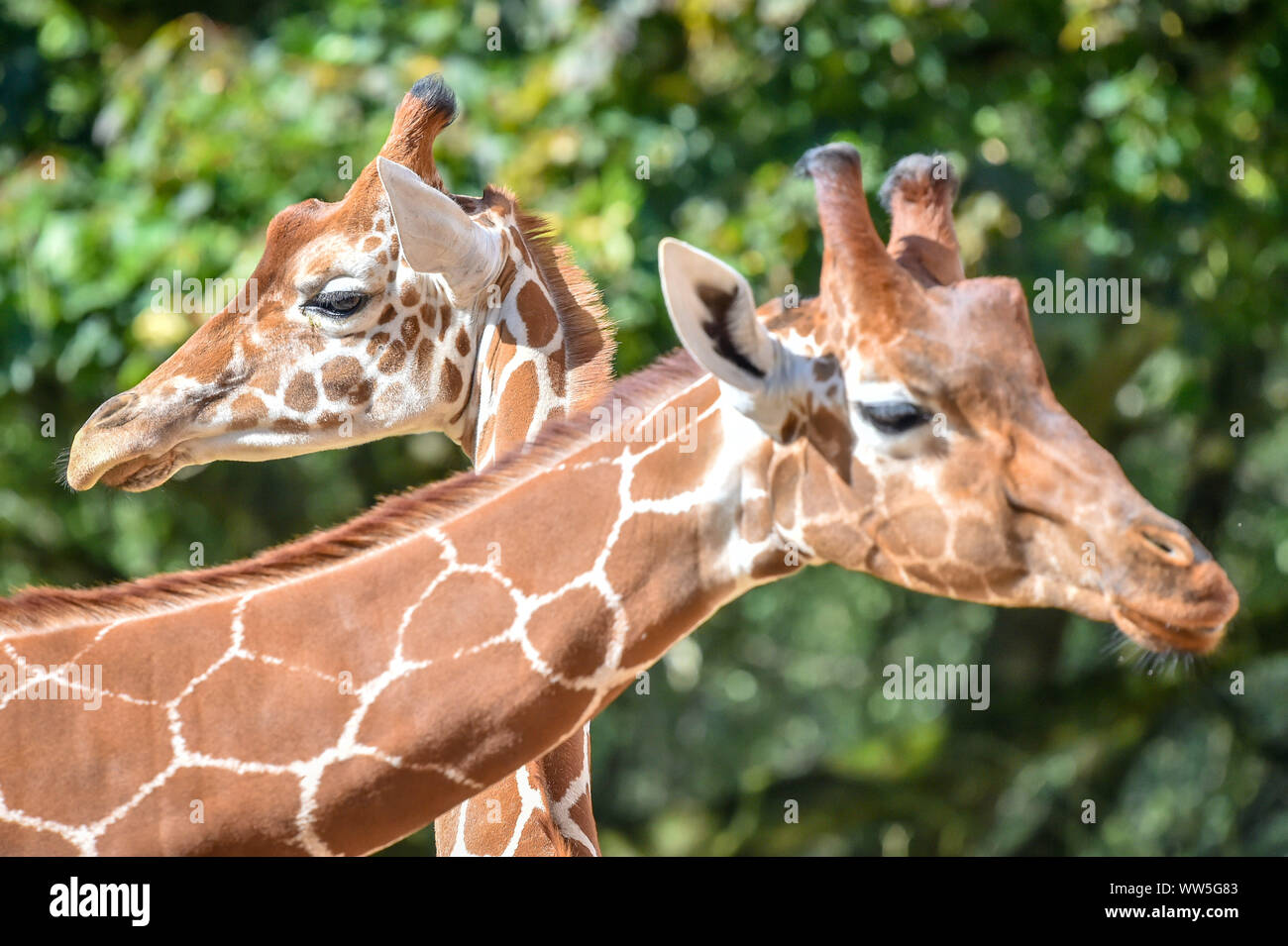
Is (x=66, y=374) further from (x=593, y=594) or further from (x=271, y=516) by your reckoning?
(x=593, y=594)

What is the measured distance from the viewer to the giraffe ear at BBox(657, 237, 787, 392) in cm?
266

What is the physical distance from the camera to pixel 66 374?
741 cm

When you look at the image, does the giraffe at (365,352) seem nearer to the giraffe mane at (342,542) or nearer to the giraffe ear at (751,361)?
the giraffe mane at (342,542)

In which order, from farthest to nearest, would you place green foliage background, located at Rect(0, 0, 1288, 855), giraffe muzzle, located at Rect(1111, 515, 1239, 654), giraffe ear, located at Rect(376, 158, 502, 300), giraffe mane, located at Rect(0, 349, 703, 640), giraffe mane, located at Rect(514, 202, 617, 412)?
green foliage background, located at Rect(0, 0, 1288, 855) < giraffe mane, located at Rect(514, 202, 617, 412) < giraffe ear, located at Rect(376, 158, 502, 300) < giraffe mane, located at Rect(0, 349, 703, 640) < giraffe muzzle, located at Rect(1111, 515, 1239, 654)

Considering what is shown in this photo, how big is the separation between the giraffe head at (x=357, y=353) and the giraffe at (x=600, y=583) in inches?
40.2

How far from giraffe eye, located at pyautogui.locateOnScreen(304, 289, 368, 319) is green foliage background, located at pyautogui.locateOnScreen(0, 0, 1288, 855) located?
2.87 metres

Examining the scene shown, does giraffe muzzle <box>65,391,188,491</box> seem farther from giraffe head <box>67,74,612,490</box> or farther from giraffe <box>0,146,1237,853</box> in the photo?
giraffe <box>0,146,1237,853</box>

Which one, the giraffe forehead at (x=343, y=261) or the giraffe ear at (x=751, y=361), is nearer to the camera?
the giraffe ear at (x=751, y=361)

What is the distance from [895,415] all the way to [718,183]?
15.4ft

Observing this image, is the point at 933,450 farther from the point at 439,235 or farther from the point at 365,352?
the point at 365,352

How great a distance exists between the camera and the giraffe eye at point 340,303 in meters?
3.96

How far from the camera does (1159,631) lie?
262 centimetres

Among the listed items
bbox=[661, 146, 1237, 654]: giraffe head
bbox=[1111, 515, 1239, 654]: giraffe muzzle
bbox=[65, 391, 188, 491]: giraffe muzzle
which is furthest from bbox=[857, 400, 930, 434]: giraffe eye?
bbox=[65, 391, 188, 491]: giraffe muzzle

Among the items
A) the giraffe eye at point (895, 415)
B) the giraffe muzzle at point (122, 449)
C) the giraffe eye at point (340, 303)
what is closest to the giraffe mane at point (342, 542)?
the giraffe eye at point (895, 415)
